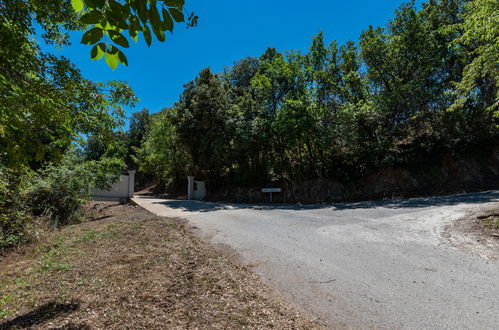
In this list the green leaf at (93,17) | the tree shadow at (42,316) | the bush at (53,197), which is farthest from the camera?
the bush at (53,197)

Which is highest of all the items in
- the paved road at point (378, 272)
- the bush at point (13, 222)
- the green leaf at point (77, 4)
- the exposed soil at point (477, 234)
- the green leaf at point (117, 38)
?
the green leaf at point (77, 4)

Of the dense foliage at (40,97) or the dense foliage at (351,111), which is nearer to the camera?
the dense foliage at (40,97)

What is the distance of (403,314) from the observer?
92.5 inches

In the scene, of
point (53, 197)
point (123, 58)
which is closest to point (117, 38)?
point (123, 58)

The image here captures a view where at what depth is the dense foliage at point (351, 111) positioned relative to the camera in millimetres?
12281

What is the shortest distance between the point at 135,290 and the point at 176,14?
3068 millimetres

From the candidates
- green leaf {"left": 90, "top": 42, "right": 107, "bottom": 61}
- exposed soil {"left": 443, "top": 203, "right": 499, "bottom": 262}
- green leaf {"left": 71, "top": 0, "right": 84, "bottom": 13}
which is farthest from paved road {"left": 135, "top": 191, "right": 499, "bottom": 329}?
green leaf {"left": 71, "top": 0, "right": 84, "bottom": 13}

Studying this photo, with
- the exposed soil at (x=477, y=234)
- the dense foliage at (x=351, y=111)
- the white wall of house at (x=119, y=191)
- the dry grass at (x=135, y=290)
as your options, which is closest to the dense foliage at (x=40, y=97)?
the dry grass at (x=135, y=290)

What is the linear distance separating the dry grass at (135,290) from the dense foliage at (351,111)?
1070 centimetres

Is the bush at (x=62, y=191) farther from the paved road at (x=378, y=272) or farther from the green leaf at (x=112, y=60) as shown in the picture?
the green leaf at (x=112, y=60)

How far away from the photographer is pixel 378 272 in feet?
11.0

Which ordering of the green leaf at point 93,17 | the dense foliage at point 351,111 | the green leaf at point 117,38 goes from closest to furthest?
the green leaf at point 93,17 → the green leaf at point 117,38 → the dense foliage at point 351,111

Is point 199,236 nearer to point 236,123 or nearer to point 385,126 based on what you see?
point 236,123

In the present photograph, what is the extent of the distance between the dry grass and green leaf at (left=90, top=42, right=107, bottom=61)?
2306mm
